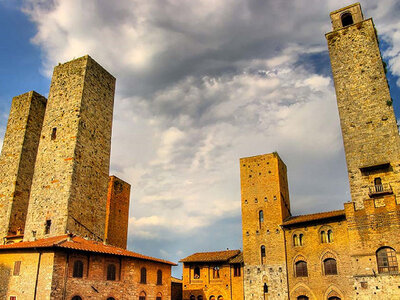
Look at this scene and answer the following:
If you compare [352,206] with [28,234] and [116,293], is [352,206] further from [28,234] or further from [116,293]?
A: [28,234]

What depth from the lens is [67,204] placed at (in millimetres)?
23062

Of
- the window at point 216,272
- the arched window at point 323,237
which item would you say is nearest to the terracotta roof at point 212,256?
the window at point 216,272

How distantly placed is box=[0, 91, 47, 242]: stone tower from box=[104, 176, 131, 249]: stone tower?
6496 millimetres

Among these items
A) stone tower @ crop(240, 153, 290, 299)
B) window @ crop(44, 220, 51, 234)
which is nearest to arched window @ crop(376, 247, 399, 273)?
stone tower @ crop(240, 153, 290, 299)

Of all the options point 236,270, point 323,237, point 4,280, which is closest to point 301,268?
point 323,237

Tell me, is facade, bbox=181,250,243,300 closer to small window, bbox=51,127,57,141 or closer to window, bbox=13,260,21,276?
small window, bbox=51,127,57,141

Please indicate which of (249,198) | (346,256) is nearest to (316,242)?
(346,256)

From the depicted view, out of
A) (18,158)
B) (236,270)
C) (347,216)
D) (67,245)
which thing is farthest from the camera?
(236,270)

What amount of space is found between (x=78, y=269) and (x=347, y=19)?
95.2 ft

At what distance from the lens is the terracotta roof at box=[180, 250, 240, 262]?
32.9 m

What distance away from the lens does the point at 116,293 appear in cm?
2191

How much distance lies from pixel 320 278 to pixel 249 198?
9261 millimetres

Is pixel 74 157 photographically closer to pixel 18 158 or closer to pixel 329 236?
pixel 18 158

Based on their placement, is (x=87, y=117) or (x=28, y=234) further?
(x=87, y=117)
